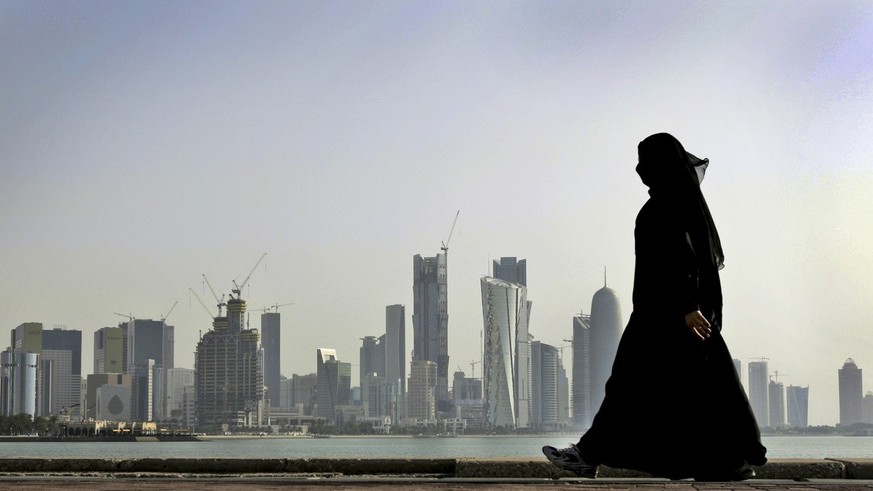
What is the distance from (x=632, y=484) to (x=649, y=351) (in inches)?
34.3

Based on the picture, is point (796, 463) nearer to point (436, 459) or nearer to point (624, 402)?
point (624, 402)

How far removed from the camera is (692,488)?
24.1 feet

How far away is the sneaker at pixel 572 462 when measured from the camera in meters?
7.98

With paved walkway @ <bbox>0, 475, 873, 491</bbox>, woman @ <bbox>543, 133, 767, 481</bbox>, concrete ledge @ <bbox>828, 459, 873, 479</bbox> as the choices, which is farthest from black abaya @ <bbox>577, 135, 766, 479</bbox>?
concrete ledge @ <bbox>828, 459, 873, 479</bbox>

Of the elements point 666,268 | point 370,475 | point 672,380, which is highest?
point 666,268

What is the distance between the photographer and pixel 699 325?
766 centimetres

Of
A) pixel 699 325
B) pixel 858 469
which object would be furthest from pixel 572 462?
pixel 858 469

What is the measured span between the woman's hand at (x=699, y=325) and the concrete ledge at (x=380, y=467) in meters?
1.52

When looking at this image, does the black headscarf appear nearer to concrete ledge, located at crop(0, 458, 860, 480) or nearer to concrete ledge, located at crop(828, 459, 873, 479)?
concrete ledge, located at crop(0, 458, 860, 480)

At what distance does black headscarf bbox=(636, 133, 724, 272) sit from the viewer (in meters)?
7.97

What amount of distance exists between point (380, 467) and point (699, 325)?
300 cm

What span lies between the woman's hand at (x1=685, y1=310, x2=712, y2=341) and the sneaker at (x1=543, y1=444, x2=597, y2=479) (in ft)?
3.68

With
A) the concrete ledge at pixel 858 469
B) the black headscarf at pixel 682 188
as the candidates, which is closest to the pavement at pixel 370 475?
the concrete ledge at pixel 858 469

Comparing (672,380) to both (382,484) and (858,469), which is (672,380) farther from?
(858,469)
